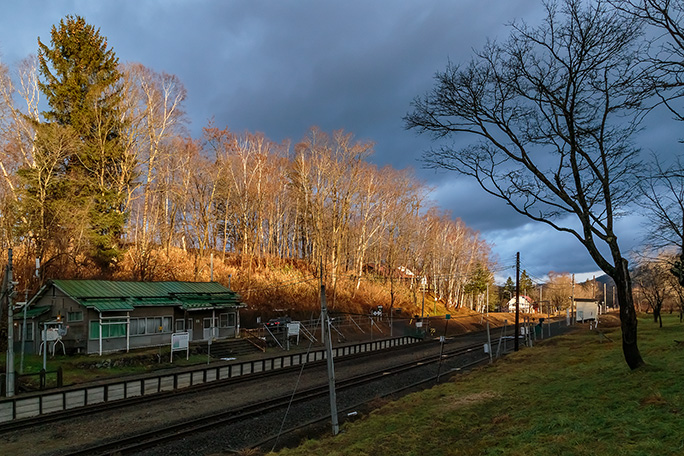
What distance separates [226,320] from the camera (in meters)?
37.6

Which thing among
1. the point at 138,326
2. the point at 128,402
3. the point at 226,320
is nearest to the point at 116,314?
the point at 138,326

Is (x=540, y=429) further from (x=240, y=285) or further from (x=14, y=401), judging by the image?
(x=240, y=285)

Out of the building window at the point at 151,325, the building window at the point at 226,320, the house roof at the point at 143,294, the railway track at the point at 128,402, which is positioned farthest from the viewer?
the building window at the point at 226,320

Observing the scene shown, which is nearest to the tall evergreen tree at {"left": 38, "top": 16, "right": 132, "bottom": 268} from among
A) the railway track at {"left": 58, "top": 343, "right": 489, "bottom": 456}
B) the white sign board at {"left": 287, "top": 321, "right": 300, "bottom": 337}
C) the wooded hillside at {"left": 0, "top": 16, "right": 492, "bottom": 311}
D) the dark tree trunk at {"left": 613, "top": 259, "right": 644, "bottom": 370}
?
the wooded hillside at {"left": 0, "top": 16, "right": 492, "bottom": 311}

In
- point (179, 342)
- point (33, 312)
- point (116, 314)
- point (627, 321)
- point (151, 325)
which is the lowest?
point (179, 342)

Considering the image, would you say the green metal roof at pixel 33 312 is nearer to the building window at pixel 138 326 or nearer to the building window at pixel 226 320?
the building window at pixel 138 326

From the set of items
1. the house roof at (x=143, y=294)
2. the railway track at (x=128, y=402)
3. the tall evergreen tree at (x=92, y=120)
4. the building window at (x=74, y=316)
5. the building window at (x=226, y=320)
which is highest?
the tall evergreen tree at (x=92, y=120)

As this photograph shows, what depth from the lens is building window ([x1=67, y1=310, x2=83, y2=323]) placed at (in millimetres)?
27781

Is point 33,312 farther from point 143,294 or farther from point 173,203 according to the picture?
point 173,203

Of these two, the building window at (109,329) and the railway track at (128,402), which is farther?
the building window at (109,329)

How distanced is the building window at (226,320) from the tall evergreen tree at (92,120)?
411 inches

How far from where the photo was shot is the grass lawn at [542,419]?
767 centimetres

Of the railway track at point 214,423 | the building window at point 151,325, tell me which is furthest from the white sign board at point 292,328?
the railway track at point 214,423

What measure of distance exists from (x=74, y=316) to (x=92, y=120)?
18.0 m
